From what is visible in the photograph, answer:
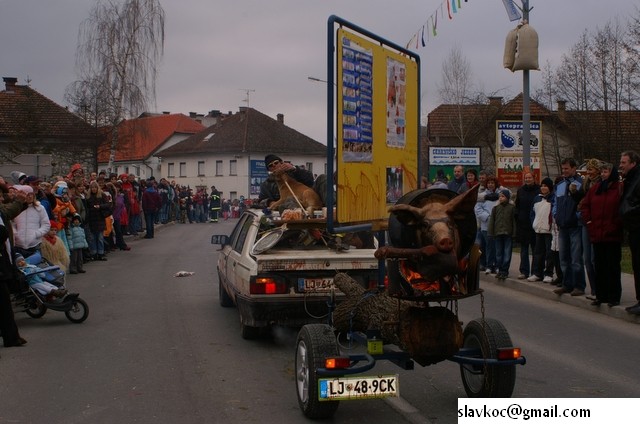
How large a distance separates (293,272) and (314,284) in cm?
26

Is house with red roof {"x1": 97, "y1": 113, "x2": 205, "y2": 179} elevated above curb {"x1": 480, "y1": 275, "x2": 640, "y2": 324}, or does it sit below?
above

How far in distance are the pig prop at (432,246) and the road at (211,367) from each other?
126 centimetres

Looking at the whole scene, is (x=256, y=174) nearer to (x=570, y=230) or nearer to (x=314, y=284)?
(x=570, y=230)

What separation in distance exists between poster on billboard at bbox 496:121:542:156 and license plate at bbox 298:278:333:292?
12175 mm

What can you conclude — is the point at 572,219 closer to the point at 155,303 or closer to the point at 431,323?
the point at 155,303

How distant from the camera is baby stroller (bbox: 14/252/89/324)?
11.0m

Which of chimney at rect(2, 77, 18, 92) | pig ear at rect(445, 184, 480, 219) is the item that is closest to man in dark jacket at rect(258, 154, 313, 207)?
pig ear at rect(445, 184, 480, 219)

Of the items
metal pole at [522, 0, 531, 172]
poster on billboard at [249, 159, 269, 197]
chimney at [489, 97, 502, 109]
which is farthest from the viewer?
chimney at [489, 97, 502, 109]

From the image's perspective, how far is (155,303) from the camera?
12883 mm

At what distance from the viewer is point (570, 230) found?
12836 mm

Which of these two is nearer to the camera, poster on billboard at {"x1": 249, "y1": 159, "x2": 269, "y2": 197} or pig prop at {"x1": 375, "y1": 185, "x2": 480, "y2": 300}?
pig prop at {"x1": 375, "y1": 185, "x2": 480, "y2": 300}

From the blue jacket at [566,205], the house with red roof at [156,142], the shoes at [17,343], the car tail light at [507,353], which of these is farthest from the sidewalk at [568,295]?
the house with red roof at [156,142]

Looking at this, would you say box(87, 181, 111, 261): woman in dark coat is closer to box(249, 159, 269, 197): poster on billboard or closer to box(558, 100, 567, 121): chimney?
box(558, 100, 567, 121): chimney

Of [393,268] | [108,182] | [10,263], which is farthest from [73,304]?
[108,182]
